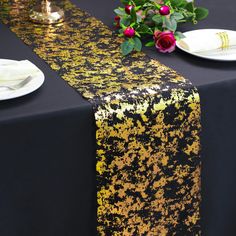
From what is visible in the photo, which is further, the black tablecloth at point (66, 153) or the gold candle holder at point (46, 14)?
the gold candle holder at point (46, 14)

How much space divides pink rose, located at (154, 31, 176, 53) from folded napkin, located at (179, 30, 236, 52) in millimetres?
34

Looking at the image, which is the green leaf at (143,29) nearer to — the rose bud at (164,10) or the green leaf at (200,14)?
the rose bud at (164,10)

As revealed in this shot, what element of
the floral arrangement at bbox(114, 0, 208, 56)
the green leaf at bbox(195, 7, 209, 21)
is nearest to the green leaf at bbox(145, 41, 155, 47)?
the floral arrangement at bbox(114, 0, 208, 56)

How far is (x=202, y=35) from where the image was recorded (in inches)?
56.8

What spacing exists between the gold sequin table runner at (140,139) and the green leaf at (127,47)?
0.05 feet

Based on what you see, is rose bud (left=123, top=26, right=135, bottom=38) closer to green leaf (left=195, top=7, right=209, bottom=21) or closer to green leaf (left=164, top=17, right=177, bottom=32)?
green leaf (left=164, top=17, right=177, bottom=32)

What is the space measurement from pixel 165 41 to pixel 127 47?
9cm

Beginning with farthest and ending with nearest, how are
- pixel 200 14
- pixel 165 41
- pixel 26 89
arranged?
pixel 200 14
pixel 165 41
pixel 26 89

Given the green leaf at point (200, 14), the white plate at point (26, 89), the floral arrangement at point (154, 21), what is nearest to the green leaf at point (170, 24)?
the floral arrangement at point (154, 21)

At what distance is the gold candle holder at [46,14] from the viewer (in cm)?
161

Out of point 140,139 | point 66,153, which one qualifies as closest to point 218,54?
point 140,139

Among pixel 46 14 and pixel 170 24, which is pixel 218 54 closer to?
pixel 170 24

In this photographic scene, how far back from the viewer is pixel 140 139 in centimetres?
125

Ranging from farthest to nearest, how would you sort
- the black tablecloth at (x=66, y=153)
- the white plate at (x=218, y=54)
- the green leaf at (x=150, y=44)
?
the green leaf at (x=150, y=44) < the white plate at (x=218, y=54) < the black tablecloth at (x=66, y=153)
